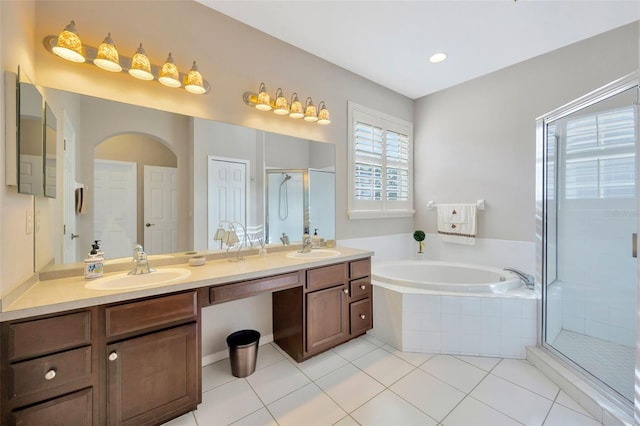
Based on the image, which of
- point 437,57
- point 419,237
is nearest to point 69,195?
point 437,57

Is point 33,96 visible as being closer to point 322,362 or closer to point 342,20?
point 342,20

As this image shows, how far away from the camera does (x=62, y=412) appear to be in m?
1.13

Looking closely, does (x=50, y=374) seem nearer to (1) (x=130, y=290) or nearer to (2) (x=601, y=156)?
(1) (x=130, y=290)

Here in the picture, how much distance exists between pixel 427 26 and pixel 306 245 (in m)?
2.18

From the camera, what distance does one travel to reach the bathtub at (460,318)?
7.16 feet

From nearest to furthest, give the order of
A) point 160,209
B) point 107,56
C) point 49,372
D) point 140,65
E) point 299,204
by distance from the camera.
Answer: point 49,372, point 107,56, point 140,65, point 160,209, point 299,204

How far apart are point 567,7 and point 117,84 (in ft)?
10.9

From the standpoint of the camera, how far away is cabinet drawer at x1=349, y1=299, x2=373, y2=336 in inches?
89.2

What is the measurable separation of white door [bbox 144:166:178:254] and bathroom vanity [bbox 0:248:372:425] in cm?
35

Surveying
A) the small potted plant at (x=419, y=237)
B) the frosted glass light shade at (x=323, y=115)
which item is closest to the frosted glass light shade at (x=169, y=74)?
the frosted glass light shade at (x=323, y=115)

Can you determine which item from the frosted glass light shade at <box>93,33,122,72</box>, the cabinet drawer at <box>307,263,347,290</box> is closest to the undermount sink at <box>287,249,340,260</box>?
the cabinet drawer at <box>307,263,347,290</box>

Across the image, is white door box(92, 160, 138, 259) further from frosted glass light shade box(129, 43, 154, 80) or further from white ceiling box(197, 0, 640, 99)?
white ceiling box(197, 0, 640, 99)

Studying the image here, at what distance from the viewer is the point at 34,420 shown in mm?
1074

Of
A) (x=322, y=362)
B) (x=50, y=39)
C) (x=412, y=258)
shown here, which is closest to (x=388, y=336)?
(x=322, y=362)
